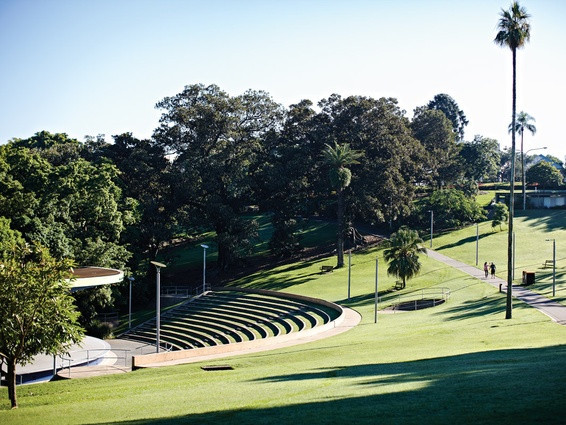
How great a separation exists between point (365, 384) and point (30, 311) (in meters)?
12.2

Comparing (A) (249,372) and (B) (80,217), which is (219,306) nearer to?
(B) (80,217)

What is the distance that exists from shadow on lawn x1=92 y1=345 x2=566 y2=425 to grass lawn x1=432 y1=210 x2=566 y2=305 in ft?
98.8

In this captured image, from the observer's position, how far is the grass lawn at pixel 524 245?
54803 millimetres

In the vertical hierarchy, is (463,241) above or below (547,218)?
below

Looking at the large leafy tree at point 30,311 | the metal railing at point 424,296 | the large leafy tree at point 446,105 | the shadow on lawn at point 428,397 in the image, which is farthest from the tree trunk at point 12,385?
the large leafy tree at point 446,105

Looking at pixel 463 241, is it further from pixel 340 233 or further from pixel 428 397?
pixel 428 397

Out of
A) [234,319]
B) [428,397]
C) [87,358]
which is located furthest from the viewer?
[234,319]

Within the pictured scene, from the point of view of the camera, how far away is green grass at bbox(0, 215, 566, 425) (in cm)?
1493

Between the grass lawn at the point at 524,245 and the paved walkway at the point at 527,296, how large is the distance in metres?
1.38

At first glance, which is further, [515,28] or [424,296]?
[424,296]

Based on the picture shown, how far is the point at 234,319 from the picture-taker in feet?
156

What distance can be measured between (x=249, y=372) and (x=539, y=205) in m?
76.1

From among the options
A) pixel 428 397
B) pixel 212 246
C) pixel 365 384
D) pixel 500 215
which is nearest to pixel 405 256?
pixel 500 215

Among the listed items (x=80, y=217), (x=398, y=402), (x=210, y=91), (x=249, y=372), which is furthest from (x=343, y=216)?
(x=398, y=402)
